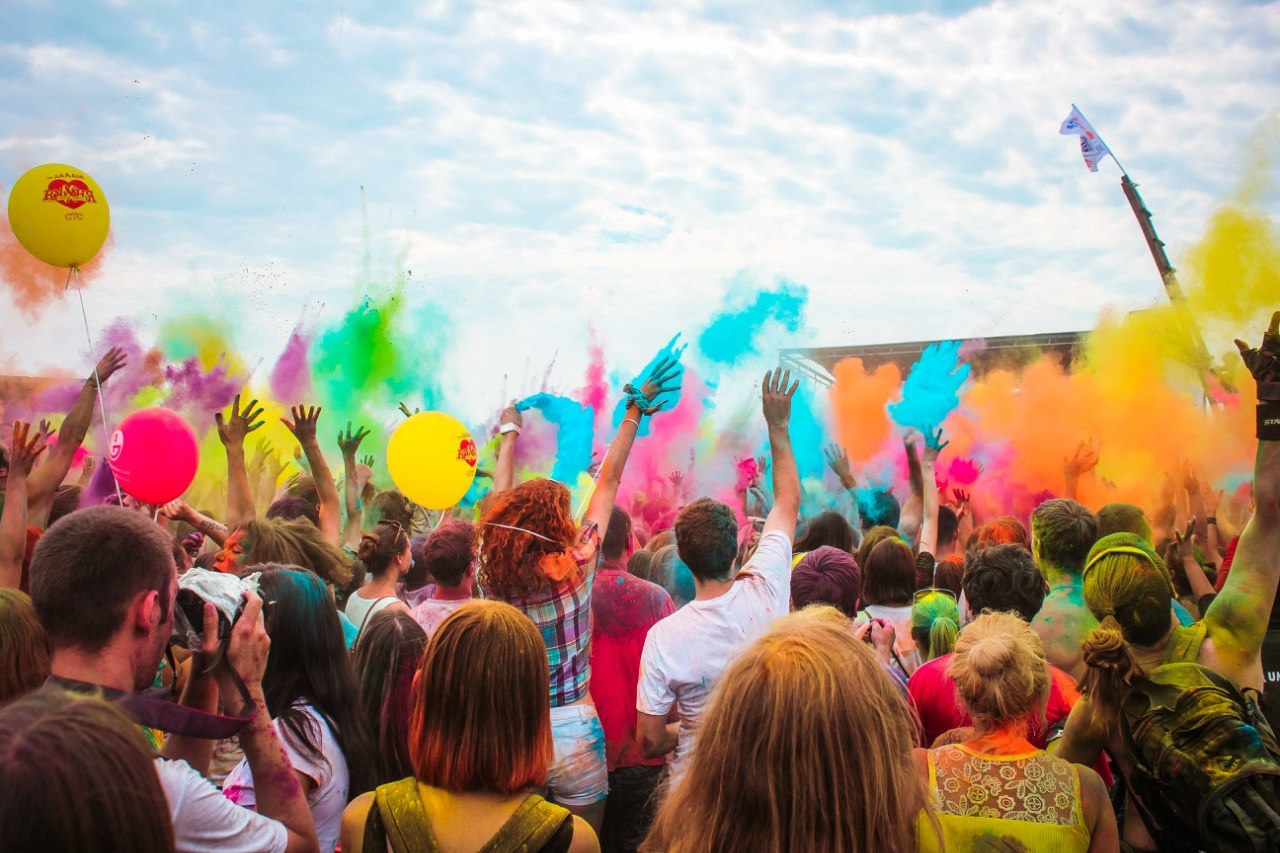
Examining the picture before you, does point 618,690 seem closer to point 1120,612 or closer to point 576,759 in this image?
point 576,759

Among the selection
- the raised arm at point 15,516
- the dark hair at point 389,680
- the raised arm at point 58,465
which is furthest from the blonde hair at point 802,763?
the raised arm at point 58,465

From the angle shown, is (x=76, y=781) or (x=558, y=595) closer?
(x=76, y=781)

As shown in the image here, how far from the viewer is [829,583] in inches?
170

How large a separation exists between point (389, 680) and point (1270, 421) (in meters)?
3.20

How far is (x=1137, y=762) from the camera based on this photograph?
2.61 m

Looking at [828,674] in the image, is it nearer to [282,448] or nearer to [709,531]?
[709,531]

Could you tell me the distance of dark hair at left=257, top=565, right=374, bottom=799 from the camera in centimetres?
292

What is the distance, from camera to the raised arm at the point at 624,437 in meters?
3.98

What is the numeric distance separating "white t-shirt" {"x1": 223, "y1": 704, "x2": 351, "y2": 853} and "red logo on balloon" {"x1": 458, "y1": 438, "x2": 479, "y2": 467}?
12.6 ft

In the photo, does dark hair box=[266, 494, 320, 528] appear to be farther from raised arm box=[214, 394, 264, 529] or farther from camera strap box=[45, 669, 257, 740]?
camera strap box=[45, 669, 257, 740]

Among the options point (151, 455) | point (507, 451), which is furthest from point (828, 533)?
point (151, 455)

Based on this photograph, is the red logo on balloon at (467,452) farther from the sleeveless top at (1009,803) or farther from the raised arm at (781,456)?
the sleeveless top at (1009,803)

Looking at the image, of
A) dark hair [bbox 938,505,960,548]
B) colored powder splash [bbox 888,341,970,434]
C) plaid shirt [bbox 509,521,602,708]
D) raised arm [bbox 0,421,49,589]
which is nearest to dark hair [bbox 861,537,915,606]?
plaid shirt [bbox 509,521,602,708]

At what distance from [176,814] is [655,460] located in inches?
432
